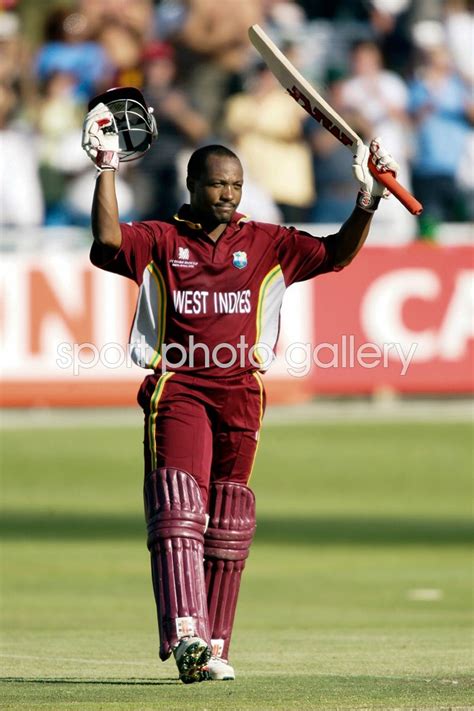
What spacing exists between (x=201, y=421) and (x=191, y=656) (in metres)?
0.84

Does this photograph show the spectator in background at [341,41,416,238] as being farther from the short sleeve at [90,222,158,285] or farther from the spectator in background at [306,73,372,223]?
the short sleeve at [90,222,158,285]

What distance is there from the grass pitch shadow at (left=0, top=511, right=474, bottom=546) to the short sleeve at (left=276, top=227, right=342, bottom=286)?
21.6 ft

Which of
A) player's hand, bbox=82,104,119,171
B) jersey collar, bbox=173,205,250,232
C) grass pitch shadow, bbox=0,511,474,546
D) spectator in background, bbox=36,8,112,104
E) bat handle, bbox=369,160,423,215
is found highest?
spectator in background, bbox=36,8,112,104

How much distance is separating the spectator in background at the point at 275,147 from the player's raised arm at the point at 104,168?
1202 cm

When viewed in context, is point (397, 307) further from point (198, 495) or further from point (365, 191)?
point (198, 495)

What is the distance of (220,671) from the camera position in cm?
603

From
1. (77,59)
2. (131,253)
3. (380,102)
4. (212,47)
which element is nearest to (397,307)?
(380,102)

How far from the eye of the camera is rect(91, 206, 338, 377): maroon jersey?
6.00m

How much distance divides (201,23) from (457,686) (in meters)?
14.0

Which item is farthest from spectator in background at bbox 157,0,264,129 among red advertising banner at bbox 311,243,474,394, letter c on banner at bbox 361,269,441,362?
letter c on banner at bbox 361,269,441,362

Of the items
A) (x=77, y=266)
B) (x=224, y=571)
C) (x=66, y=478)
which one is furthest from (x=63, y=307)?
(x=224, y=571)

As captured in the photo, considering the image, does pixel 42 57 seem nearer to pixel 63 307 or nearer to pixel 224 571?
pixel 63 307

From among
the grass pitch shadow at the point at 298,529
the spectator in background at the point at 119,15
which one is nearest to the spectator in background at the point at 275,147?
the spectator in background at the point at 119,15

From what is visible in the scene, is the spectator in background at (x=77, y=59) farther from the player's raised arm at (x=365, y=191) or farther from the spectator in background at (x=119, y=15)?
the player's raised arm at (x=365, y=191)
